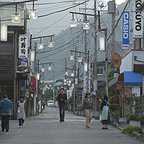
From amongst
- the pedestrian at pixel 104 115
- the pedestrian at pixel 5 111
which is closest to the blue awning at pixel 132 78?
the pedestrian at pixel 104 115

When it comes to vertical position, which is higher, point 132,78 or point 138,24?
point 138,24

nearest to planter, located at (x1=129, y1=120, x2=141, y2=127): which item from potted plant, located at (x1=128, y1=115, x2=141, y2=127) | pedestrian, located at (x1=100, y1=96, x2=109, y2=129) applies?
potted plant, located at (x1=128, y1=115, x2=141, y2=127)

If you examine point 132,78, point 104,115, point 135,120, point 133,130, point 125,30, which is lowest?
point 133,130

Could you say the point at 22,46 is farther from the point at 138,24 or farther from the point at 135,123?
the point at 135,123

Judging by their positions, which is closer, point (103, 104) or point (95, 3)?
point (103, 104)

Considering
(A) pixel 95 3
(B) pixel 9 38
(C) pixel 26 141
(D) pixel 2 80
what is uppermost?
(A) pixel 95 3

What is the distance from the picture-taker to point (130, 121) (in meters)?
31.7

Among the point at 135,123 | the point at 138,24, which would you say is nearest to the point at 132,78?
the point at 135,123

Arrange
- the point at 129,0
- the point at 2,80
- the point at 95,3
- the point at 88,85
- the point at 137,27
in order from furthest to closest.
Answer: the point at 88,85 < the point at 95,3 < the point at 2,80 < the point at 129,0 < the point at 137,27

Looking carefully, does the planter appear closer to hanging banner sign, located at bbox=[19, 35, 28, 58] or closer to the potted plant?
the potted plant

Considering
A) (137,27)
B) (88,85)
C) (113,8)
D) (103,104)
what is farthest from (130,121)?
(88,85)

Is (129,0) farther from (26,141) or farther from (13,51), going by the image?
(26,141)

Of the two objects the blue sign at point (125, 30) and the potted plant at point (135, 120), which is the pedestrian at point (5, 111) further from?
the blue sign at point (125, 30)

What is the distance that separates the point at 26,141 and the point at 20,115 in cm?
1065
